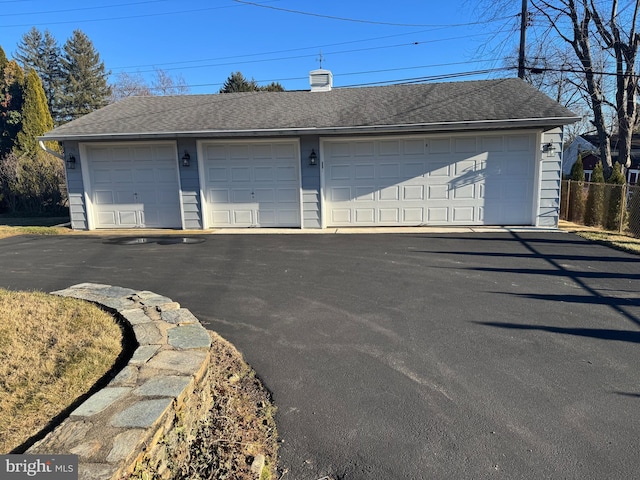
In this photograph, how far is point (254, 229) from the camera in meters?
11.4

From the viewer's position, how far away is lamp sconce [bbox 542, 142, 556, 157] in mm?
10266

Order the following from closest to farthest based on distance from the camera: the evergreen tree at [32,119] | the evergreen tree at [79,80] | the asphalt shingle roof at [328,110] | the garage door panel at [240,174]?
the asphalt shingle roof at [328,110]
the garage door panel at [240,174]
the evergreen tree at [32,119]
the evergreen tree at [79,80]

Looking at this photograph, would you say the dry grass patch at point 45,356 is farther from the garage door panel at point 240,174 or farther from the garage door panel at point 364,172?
the garage door panel at point 364,172

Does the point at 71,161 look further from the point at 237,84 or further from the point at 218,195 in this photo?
the point at 237,84

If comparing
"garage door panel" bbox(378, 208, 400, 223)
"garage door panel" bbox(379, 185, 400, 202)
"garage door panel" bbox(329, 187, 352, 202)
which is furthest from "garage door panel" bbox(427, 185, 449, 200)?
"garage door panel" bbox(329, 187, 352, 202)

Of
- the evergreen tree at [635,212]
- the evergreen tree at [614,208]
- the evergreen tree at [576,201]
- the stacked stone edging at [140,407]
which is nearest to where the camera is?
the stacked stone edging at [140,407]

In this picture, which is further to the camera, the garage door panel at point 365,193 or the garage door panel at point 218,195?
the garage door panel at point 218,195

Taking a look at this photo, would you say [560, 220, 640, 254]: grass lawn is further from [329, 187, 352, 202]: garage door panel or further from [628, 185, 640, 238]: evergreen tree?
[329, 187, 352, 202]: garage door panel

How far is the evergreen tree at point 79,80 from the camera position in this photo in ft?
119

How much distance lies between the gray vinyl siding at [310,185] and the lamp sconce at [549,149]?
5.68m

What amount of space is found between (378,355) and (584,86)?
2161cm

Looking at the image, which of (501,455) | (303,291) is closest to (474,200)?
(303,291)

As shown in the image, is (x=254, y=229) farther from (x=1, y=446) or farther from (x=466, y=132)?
(x=1, y=446)

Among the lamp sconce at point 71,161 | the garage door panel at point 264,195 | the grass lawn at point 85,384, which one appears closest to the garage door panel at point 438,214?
the garage door panel at point 264,195
